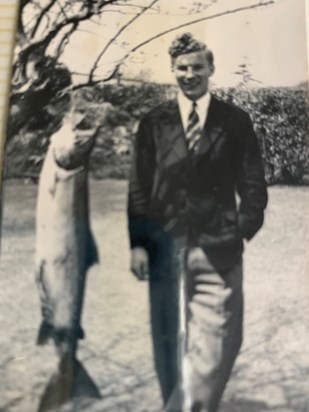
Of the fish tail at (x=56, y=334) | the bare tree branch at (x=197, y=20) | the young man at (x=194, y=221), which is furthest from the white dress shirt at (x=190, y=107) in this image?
the fish tail at (x=56, y=334)

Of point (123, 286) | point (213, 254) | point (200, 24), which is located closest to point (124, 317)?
point (123, 286)

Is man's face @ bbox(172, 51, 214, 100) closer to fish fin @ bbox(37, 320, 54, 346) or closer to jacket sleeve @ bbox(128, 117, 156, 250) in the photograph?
jacket sleeve @ bbox(128, 117, 156, 250)

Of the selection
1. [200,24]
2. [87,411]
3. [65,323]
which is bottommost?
[87,411]

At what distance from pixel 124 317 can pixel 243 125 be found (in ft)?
1.14

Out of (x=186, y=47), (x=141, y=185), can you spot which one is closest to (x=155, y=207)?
(x=141, y=185)

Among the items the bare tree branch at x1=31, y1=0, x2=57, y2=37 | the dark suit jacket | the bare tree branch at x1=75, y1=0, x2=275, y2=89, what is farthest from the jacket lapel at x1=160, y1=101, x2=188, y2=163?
the bare tree branch at x1=31, y1=0, x2=57, y2=37

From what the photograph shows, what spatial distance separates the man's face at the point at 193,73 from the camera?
33.9 inches

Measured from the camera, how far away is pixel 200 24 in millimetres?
900

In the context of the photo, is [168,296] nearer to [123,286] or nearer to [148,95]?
[123,286]

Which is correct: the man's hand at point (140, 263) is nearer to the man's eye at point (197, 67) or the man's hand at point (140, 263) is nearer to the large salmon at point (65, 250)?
the large salmon at point (65, 250)

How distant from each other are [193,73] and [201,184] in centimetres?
19

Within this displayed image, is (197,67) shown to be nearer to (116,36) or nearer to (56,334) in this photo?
(116,36)

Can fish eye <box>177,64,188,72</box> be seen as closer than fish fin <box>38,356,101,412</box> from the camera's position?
No

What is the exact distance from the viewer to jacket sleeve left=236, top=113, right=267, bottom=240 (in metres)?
0.81
